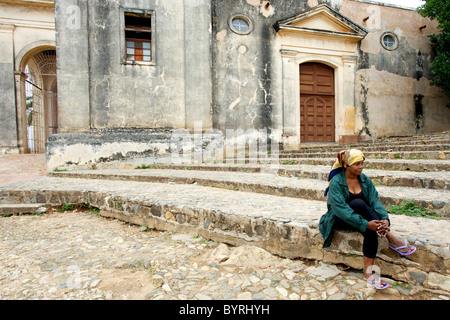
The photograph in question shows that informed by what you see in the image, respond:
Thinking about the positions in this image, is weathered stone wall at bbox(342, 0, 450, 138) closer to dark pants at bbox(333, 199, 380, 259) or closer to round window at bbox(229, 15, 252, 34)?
Answer: round window at bbox(229, 15, 252, 34)

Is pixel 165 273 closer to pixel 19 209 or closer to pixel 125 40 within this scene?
pixel 19 209

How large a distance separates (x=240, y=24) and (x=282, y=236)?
891 cm

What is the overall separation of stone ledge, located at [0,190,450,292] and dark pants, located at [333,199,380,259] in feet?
0.22

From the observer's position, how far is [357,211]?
197cm

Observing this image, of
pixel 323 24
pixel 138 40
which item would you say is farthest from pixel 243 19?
pixel 138 40

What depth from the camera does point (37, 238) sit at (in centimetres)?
316

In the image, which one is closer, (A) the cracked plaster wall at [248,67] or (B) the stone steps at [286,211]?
(B) the stone steps at [286,211]

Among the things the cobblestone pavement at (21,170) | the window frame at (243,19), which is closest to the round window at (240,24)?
the window frame at (243,19)

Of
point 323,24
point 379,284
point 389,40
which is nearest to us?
point 379,284

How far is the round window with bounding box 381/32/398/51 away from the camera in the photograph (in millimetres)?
10992

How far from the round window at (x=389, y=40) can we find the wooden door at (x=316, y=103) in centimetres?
247

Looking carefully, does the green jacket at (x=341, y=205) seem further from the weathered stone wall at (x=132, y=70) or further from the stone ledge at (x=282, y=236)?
the weathered stone wall at (x=132, y=70)

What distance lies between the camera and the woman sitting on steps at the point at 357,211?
5.84 ft

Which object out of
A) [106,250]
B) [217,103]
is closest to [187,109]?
[217,103]
